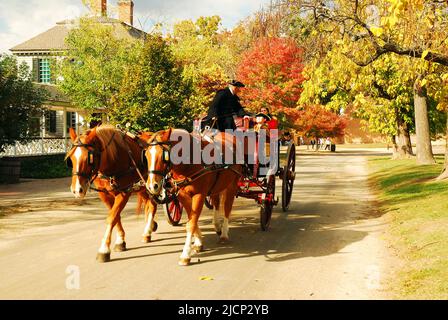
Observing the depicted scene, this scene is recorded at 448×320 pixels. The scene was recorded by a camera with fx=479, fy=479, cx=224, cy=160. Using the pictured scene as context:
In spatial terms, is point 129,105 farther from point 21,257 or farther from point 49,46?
point 49,46

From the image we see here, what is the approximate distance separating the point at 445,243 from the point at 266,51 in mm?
30709

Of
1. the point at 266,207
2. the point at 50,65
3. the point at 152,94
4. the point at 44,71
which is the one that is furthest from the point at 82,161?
the point at 44,71

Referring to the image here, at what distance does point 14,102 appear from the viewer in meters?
19.3

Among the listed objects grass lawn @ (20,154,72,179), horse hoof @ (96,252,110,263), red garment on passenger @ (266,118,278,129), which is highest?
red garment on passenger @ (266,118,278,129)

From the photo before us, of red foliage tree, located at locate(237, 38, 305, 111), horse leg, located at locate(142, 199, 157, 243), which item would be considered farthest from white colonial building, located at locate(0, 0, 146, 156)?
horse leg, located at locate(142, 199, 157, 243)

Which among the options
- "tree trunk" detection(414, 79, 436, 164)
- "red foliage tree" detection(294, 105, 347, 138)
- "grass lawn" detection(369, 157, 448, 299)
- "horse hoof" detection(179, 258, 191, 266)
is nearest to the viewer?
"grass lawn" detection(369, 157, 448, 299)

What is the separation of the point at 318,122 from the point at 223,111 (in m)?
35.9

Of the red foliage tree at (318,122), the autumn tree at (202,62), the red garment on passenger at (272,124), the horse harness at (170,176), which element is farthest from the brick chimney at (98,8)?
the horse harness at (170,176)

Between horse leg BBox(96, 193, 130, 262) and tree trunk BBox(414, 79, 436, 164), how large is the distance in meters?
19.4

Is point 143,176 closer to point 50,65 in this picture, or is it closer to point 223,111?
point 223,111

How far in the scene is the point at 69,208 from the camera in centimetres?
1363

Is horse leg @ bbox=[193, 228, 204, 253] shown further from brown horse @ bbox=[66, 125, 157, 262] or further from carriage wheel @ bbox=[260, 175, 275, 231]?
carriage wheel @ bbox=[260, 175, 275, 231]

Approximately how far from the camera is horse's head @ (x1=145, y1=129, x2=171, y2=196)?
22.3 ft

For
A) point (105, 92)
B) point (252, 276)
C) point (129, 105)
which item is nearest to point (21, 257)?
point (252, 276)
